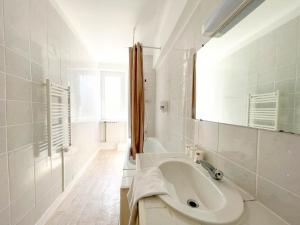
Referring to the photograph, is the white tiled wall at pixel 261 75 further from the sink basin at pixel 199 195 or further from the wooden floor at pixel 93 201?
the wooden floor at pixel 93 201

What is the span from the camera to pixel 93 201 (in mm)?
1854

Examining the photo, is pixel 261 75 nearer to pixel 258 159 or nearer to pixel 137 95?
pixel 258 159

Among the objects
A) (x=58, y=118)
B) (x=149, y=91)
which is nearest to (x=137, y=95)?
(x=58, y=118)

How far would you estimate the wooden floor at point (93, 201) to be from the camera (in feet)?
5.11

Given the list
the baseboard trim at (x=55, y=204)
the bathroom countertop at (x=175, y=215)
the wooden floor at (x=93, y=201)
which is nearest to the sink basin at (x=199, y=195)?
the bathroom countertop at (x=175, y=215)

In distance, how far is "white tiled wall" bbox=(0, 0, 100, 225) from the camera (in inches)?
41.8

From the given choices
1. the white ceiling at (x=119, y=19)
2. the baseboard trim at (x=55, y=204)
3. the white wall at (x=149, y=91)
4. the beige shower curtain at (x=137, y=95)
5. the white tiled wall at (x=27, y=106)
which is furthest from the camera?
the white wall at (x=149, y=91)

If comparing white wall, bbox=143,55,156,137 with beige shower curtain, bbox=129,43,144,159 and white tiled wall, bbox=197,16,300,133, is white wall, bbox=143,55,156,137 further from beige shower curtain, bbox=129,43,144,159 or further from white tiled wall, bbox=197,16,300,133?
white tiled wall, bbox=197,16,300,133

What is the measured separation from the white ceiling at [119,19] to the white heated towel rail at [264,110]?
1264 millimetres

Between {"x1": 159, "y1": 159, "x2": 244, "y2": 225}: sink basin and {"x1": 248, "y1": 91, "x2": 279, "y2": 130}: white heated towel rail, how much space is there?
30 cm

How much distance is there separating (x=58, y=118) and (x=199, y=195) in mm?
1742

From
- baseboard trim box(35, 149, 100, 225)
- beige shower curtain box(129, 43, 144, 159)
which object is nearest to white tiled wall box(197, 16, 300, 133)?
beige shower curtain box(129, 43, 144, 159)

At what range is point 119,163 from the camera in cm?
314

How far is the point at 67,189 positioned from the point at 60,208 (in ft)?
1.04
